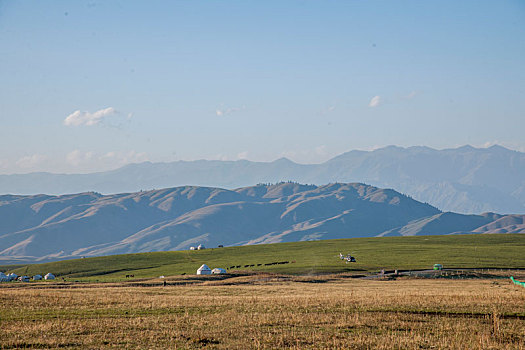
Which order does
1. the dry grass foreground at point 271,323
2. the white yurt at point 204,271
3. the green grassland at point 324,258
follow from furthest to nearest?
the white yurt at point 204,271
the green grassland at point 324,258
the dry grass foreground at point 271,323

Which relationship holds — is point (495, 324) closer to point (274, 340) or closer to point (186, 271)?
point (274, 340)

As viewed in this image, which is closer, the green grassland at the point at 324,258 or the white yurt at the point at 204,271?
the green grassland at the point at 324,258

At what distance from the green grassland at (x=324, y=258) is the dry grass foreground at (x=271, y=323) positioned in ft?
240

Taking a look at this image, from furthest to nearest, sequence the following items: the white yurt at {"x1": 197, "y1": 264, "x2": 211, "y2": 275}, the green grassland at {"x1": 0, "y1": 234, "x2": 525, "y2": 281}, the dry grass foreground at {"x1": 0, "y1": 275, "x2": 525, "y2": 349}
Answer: the white yurt at {"x1": 197, "y1": 264, "x2": 211, "y2": 275}
the green grassland at {"x1": 0, "y1": 234, "x2": 525, "y2": 281}
the dry grass foreground at {"x1": 0, "y1": 275, "x2": 525, "y2": 349}

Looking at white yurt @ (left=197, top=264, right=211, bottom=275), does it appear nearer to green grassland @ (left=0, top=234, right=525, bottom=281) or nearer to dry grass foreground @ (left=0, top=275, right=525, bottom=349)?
green grassland @ (left=0, top=234, right=525, bottom=281)

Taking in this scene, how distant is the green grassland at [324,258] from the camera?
126125 mm

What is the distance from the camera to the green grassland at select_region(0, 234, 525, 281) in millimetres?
126125

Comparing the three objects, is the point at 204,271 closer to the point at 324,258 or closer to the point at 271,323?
the point at 324,258

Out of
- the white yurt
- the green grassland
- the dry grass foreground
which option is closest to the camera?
the dry grass foreground

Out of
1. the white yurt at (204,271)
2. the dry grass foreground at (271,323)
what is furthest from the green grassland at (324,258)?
the dry grass foreground at (271,323)

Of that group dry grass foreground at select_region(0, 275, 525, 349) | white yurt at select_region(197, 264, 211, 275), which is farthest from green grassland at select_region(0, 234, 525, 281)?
dry grass foreground at select_region(0, 275, 525, 349)

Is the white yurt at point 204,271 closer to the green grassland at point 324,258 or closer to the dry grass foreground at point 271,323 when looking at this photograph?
the green grassland at point 324,258

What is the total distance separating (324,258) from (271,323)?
115 m

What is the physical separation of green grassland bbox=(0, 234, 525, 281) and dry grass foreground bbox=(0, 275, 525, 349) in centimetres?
7325
